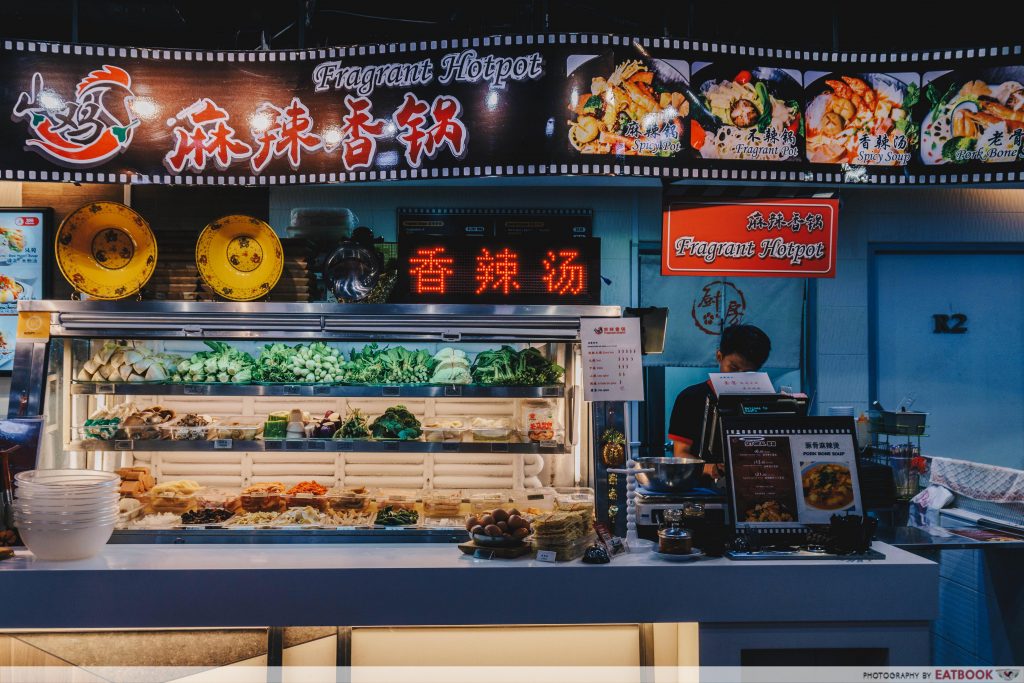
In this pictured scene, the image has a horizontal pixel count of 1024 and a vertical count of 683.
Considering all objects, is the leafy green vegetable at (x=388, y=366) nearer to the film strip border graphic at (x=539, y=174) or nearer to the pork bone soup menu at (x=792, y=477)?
the film strip border graphic at (x=539, y=174)

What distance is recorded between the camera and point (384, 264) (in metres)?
4.10

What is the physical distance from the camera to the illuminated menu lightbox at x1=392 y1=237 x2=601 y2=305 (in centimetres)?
399

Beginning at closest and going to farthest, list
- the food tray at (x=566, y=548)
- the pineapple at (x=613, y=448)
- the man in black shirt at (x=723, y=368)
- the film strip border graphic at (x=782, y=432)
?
the food tray at (x=566, y=548)
the film strip border graphic at (x=782, y=432)
the pineapple at (x=613, y=448)
the man in black shirt at (x=723, y=368)

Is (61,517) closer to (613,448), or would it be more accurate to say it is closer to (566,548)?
(566,548)

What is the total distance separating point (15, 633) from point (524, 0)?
490 cm

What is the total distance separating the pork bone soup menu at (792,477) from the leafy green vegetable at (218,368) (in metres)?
2.55

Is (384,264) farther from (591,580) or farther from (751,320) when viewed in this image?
(751,320)

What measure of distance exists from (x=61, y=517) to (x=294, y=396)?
116 cm

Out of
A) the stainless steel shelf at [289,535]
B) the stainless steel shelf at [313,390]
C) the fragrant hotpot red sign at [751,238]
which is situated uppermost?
the fragrant hotpot red sign at [751,238]

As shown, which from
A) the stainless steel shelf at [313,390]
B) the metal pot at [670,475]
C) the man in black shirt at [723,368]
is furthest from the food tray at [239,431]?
the man in black shirt at [723,368]

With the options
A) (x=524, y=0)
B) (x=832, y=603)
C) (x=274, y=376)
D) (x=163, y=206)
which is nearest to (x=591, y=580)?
(x=832, y=603)

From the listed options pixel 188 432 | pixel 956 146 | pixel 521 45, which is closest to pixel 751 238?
pixel 956 146

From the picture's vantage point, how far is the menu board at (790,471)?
332cm

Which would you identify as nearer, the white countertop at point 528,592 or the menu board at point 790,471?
the white countertop at point 528,592
